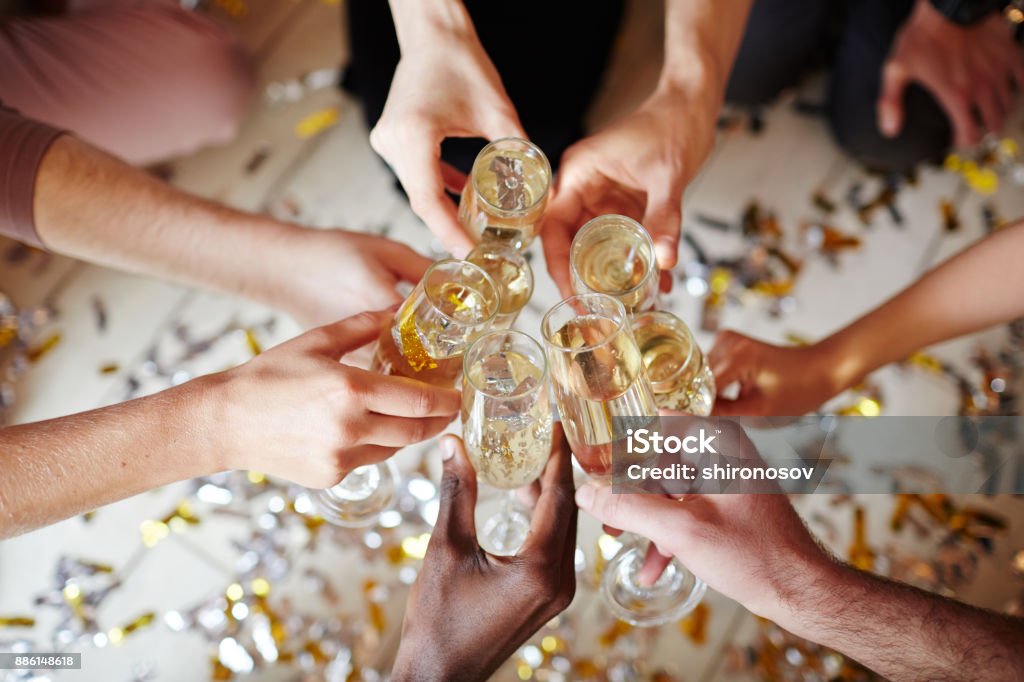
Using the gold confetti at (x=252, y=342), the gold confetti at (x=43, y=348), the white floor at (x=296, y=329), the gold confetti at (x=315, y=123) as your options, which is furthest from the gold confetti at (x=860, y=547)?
the gold confetti at (x=43, y=348)

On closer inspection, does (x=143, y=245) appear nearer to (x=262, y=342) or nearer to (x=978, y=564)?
(x=262, y=342)

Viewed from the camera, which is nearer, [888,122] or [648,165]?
[648,165]

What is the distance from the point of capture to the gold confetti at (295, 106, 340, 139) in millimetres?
2543

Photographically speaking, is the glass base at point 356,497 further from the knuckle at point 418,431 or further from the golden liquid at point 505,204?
the golden liquid at point 505,204

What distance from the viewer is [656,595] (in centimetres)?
164

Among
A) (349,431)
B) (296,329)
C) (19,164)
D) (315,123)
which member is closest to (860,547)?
(349,431)

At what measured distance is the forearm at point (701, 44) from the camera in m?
1.74

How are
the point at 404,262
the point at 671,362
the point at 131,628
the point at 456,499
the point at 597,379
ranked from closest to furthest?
the point at 597,379 < the point at 456,499 < the point at 671,362 < the point at 404,262 < the point at 131,628

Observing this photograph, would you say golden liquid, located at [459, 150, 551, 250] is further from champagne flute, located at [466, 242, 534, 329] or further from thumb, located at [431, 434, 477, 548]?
thumb, located at [431, 434, 477, 548]

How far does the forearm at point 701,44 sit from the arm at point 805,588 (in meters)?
0.81

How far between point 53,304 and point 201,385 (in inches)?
50.0

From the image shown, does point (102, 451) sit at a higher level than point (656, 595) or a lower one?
higher

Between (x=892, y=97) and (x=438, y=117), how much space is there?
148 centimetres

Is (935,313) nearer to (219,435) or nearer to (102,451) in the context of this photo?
(219,435)
